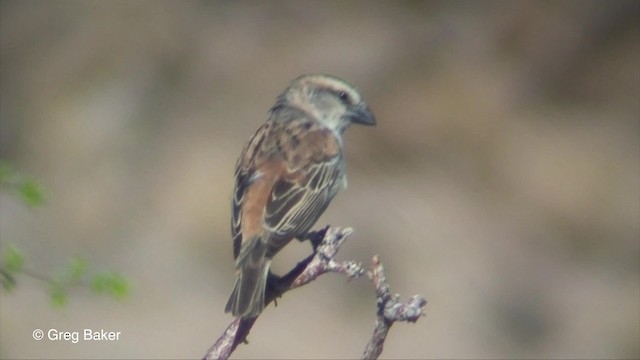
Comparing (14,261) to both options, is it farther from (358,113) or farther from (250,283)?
(358,113)

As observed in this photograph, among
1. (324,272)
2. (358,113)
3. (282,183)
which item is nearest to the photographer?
(324,272)

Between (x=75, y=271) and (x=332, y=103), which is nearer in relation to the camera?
(x=75, y=271)

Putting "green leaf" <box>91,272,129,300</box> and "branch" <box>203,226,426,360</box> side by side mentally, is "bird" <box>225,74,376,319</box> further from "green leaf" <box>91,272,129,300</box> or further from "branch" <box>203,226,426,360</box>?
"green leaf" <box>91,272,129,300</box>

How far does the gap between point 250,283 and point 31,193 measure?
101 centimetres

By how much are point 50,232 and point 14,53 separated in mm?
1178

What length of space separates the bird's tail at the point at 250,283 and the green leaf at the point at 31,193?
2.57 ft

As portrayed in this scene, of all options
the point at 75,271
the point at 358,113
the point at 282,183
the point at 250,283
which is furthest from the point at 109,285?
the point at 358,113

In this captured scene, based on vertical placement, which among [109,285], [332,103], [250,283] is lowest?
[109,285]

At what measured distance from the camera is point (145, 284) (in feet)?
26.8

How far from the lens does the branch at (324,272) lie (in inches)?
132

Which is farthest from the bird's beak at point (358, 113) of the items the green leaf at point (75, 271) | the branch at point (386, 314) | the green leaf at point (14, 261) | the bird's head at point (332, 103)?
the green leaf at point (14, 261)

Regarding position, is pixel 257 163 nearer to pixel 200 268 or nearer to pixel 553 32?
pixel 200 268

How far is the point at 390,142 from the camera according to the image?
8484mm

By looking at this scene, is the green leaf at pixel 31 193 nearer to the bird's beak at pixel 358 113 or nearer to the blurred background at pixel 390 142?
the bird's beak at pixel 358 113
